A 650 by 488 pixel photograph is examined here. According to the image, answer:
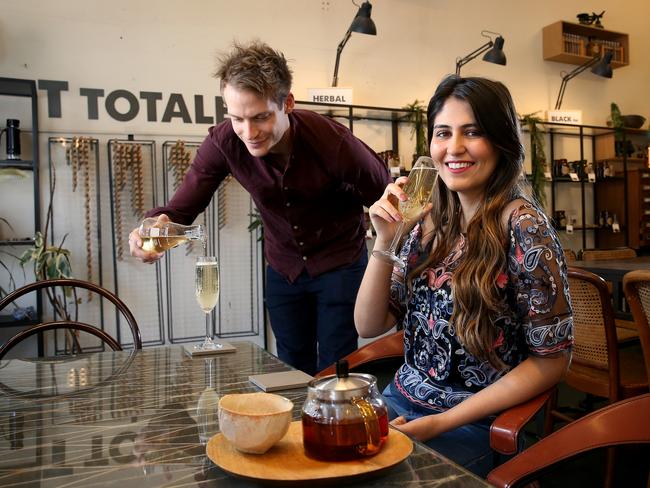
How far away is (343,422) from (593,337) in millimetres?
1788

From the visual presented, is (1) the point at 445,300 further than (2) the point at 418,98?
No

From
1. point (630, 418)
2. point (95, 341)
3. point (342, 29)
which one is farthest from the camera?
point (342, 29)

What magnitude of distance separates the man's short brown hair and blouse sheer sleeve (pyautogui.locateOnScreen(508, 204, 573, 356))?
0.88 meters

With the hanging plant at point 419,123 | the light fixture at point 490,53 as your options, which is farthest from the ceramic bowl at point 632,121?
the hanging plant at point 419,123

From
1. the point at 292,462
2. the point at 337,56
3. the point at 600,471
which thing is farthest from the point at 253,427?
the point at 337,56

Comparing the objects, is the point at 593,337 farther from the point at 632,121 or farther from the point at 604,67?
the point at 632,121

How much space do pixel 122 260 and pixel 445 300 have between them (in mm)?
3113

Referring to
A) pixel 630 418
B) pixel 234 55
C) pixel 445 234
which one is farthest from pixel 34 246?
pixel 630 418

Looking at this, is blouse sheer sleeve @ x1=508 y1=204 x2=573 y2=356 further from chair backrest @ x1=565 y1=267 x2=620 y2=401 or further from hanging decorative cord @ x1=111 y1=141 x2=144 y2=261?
hanging decorative cord @ x1=111 y1=141 x2=144 y2=261

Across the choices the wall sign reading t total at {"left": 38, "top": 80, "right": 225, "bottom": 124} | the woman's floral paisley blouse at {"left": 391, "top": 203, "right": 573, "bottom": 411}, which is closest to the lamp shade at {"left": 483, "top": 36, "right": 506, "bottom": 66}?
the wall sign reading t total at {"left": 38, "top": 80, "right": 225, "bottom": 124}

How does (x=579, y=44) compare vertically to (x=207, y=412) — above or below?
above

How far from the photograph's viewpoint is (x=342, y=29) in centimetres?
464

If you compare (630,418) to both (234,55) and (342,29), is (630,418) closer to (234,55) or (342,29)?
(234,55)

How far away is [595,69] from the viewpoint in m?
5.21
